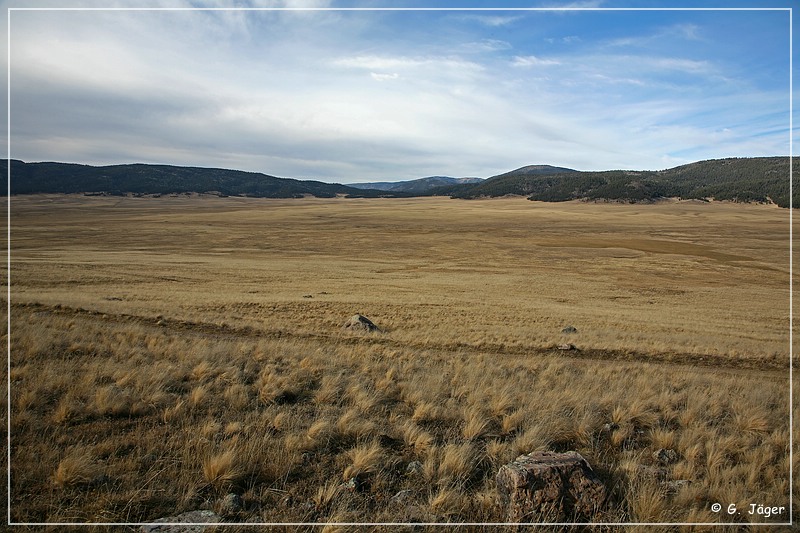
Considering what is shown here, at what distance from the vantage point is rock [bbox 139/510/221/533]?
3857 mm

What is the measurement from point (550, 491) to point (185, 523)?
3.51m

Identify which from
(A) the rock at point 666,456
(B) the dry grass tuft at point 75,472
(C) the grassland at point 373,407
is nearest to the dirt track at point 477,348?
(C) the grassland at point 373,407

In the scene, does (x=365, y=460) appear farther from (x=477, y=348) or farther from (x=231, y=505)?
(x=477, y=348)

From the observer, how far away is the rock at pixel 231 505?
4113 mm

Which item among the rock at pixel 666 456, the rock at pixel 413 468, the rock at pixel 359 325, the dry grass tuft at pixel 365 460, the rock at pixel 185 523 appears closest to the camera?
the rock at pixel 185 523

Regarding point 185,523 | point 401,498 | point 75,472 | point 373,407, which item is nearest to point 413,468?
point 401,498

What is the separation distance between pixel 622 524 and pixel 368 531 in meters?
2.44

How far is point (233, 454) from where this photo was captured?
4.73 meters

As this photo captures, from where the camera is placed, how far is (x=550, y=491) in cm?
435

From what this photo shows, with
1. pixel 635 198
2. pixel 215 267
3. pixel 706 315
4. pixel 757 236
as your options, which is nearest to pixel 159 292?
pixel 215 267

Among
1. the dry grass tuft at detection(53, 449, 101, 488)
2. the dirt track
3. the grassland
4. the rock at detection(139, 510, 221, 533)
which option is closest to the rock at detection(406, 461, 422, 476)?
the grassland

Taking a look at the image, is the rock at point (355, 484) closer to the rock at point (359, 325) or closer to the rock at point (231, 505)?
the rock at point (231, 505)

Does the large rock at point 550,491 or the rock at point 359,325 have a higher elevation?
the large rock at point 550,491

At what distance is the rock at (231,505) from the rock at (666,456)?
5212 mm
